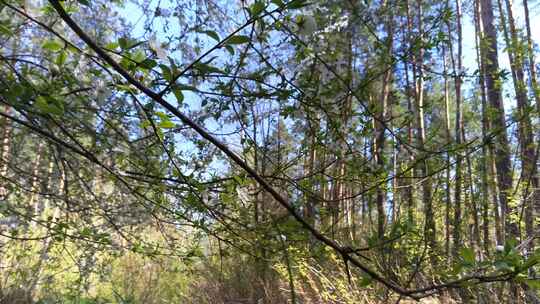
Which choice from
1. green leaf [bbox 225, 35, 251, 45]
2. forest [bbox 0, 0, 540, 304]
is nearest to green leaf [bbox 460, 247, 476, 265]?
forest [bbox 0, 0, 540, 304]

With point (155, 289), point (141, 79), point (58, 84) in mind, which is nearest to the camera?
point (141, 79)

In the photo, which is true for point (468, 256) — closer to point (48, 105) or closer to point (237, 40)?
point (237, 40)

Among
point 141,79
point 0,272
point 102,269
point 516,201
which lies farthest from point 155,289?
point 141,79

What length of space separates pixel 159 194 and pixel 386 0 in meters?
1.83

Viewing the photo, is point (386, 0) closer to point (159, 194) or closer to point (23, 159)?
point (159, 194)

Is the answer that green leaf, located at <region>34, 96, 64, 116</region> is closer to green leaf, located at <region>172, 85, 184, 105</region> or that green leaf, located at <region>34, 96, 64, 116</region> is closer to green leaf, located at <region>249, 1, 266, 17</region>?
green leaf, located at <region>172, 85, 184, 105</region>

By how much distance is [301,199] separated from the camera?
133cm

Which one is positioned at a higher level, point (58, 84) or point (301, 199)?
point (58, 84)

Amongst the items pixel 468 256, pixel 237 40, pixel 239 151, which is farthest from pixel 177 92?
pixel 239 151

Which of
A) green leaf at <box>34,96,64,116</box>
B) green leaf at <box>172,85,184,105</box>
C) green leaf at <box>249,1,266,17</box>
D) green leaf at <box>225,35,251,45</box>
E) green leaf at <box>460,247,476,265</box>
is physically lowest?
green leaf at <box>460,247,476,265</box>

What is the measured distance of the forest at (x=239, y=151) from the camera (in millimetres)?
696

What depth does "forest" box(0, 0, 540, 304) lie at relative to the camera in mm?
696

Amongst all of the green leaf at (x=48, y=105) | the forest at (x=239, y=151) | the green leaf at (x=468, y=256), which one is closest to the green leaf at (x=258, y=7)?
the forest at (x=239, y=151)

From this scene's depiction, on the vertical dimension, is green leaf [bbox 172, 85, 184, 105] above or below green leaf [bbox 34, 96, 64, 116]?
above
